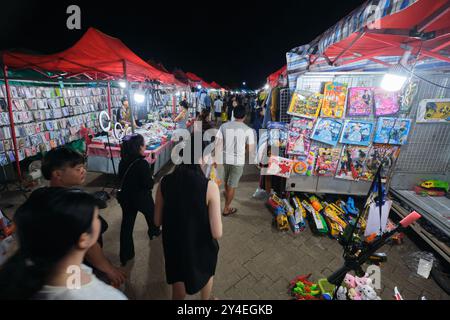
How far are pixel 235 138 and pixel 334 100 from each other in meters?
1.92

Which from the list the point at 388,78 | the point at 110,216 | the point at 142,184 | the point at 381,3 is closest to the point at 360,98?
the point at 388,78

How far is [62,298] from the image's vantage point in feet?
2.98

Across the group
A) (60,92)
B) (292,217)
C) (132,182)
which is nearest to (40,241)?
(132,182)

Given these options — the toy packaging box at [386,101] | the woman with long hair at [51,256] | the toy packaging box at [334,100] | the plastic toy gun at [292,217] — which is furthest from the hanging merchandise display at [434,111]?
the woman with long hair at [51,256]

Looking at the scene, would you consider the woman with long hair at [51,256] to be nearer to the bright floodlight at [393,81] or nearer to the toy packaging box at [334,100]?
the toy packaging box at [334,100]

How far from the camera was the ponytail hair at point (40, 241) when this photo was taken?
87 centimetres

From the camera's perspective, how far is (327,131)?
152 inches

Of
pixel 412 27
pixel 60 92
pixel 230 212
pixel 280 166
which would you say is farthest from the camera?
pixel 60 92

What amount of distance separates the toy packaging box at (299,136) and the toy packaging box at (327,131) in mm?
123

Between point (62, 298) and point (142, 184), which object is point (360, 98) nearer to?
point (142, 184)

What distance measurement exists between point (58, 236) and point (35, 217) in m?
0.13

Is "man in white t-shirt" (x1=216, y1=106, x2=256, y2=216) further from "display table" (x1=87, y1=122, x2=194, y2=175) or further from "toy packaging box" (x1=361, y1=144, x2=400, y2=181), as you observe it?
"toy packaging box" (x1=361, y1=144, x2=400, y2=181)

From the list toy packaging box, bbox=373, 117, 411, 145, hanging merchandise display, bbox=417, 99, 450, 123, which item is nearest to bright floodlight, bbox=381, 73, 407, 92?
toy packaging box, bbox=373, 117, 411, 145

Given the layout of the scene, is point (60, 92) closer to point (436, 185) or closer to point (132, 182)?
point (132, 182)
